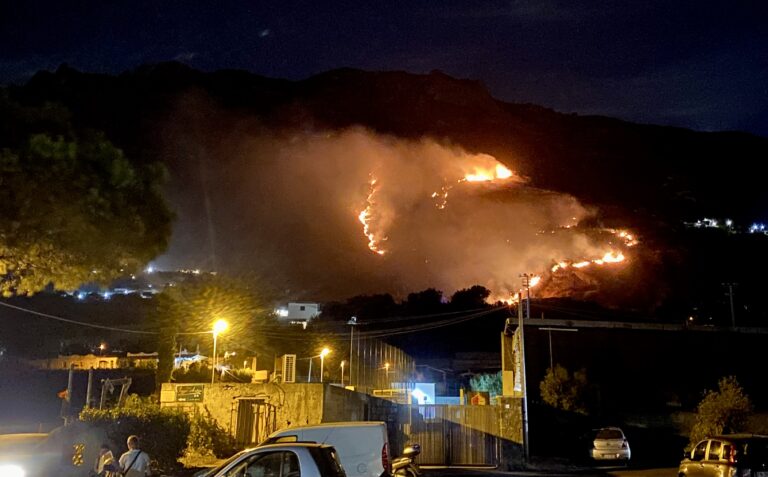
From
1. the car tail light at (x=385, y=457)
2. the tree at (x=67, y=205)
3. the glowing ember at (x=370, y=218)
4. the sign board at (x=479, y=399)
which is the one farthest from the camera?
the glowing ember at (x=370, y=218)

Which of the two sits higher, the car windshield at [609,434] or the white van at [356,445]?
the white van at [356,445]

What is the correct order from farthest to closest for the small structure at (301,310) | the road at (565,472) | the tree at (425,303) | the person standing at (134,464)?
the small structure at (301,310), the tree at (425,303), the road at (565,472), the person standing at (134,464)

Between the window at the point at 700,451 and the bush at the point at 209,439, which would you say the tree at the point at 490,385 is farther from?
the window at the point at 700,451

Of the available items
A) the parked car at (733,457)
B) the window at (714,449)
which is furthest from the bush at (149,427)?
the window at (714,449)

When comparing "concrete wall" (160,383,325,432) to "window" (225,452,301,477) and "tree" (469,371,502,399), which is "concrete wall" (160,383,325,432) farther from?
"tree" (469,371,502,399)

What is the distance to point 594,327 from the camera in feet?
110

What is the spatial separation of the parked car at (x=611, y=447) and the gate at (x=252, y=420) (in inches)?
467

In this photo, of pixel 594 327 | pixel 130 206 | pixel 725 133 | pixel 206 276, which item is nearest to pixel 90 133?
pixel 130 206

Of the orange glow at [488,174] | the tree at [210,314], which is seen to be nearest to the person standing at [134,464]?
the tree at [210,314]

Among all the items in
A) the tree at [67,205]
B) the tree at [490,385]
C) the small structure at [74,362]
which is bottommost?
the tree at [490,385]

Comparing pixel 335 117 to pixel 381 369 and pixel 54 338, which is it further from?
pixel 381 369

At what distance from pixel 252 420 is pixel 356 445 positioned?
1067 centimetres

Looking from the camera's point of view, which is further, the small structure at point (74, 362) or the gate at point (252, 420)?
the small structure at point (74, 362)

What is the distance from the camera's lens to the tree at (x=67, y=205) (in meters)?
11.3
